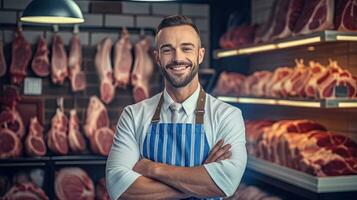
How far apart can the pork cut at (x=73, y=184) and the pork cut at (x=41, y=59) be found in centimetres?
95

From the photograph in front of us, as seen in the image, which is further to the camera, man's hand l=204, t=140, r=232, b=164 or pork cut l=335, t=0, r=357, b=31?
pork cut l=335, t=0, r=357, b=31

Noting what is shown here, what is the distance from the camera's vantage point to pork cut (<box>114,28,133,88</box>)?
5254mm

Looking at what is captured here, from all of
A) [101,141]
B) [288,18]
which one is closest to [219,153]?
[288,18]

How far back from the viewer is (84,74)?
17.4 feet

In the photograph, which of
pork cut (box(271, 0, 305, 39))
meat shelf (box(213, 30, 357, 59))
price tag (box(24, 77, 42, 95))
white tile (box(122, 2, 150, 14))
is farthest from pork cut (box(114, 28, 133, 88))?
pork cut (box(271, 0, 305, 39))

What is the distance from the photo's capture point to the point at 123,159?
2172 mm

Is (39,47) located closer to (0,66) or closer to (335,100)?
(0,66)

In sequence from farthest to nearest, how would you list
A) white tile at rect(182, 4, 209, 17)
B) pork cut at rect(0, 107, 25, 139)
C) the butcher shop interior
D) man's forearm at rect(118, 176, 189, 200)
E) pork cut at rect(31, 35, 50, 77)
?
white tile at rect(182, 4, 209, 17), pork cut at rect(31, 35, 50, 77), pork cut at rect(0, 107, 25, 139), the butcher shop interior, man's forearm at rect(118, 176, 189, 200)

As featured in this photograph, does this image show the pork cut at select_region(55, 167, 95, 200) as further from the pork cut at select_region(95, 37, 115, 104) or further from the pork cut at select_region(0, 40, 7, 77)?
the pork cut at select_region(0, 40, 7, 77)

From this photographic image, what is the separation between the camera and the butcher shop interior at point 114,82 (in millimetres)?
4125

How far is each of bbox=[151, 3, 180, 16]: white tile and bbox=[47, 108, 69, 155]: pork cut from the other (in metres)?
1.38

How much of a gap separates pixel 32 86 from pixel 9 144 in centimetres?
60

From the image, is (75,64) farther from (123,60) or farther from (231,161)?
(231,161)

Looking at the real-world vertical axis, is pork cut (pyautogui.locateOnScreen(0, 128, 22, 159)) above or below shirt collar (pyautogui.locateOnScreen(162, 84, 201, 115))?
below
